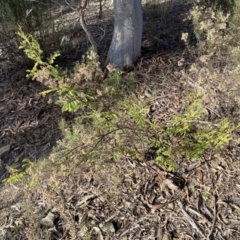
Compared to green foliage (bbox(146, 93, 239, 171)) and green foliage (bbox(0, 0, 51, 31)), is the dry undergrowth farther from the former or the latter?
green foliage (bbox(0, 0, 51, 31))

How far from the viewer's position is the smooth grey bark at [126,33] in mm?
3410

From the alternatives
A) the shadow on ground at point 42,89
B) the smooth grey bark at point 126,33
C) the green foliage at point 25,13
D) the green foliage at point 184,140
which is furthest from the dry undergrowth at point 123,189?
the green foliage at point 25,13

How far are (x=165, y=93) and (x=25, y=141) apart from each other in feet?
4.75

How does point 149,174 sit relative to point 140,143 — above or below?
below

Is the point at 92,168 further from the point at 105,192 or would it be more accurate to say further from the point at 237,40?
the point at 237,40

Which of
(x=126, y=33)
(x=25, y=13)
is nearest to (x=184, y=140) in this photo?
(x=126, y=33)

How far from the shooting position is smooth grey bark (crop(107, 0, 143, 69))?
3410 mm

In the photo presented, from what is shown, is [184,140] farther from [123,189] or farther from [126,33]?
[126,33]

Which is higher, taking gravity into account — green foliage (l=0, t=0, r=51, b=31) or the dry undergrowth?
green foliage (l=0, t=0, r=51, b=31)

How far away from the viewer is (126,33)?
11.8 ft

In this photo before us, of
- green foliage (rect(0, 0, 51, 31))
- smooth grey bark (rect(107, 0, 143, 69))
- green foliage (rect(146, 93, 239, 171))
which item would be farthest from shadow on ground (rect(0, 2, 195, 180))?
green foliage (rect(146, 93, 239, 171))

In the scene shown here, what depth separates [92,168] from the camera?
2.50 m

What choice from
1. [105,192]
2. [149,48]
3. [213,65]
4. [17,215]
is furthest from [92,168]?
[149,48]

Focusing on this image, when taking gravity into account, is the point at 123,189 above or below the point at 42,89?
below
